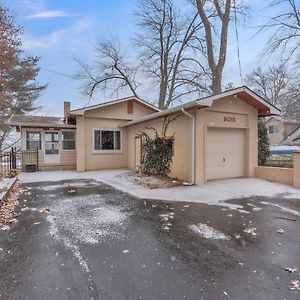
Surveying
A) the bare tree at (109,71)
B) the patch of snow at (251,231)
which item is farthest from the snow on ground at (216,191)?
the bare tree at (109,71)

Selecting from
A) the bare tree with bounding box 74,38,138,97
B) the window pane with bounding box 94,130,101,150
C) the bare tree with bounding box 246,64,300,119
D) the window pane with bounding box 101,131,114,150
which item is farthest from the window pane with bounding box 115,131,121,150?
the bare tree with bounding box 246,64,300,119

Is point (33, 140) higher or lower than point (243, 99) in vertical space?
lower

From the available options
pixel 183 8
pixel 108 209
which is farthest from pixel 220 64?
pixel 108 209

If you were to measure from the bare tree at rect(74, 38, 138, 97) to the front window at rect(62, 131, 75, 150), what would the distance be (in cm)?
1074

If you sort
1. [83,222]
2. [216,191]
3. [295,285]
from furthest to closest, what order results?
[216,191], [83,222], [295,285]

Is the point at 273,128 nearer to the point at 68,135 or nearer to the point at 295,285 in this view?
the point at 68,135

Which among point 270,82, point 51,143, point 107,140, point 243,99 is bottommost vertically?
point 51,143

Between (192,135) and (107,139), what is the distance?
23.0ft

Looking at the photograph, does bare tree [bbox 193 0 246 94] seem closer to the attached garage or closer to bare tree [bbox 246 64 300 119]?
the attached garage

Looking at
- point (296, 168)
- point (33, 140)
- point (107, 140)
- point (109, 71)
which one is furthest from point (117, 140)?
point (109, 71)

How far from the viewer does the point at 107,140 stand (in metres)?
15.3

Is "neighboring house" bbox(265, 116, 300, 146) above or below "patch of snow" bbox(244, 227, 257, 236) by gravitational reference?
above

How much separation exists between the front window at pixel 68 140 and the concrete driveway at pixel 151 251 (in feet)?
28.9

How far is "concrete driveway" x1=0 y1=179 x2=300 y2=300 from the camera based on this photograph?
292 cm
